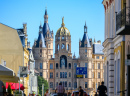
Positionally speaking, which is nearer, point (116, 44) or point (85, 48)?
point (116, 44)

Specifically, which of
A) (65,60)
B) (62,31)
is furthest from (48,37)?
(65,60)

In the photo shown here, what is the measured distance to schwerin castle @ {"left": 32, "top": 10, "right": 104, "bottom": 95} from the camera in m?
179

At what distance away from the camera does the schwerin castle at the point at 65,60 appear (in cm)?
17912

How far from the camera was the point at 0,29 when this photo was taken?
50750 mm

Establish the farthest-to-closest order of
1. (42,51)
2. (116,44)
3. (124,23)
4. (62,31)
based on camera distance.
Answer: (62,31), (42,51), (116,44), (124,23)

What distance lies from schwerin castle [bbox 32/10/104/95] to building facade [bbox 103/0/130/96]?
14252cm

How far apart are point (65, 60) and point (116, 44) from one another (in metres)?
154

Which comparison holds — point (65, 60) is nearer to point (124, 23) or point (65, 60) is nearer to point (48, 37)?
point (48, 37)

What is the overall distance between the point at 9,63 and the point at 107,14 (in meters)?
21.9

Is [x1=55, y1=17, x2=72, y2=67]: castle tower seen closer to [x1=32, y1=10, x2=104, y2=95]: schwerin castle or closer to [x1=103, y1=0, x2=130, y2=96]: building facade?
[x1=32, y1=10, x2=104, y2=95]: schwerin castle

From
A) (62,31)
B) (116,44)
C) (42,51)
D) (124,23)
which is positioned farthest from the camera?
(62,31)

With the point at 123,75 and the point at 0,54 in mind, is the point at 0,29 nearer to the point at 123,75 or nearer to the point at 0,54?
the point at 0,54

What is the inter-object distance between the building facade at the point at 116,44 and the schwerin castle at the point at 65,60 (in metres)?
143

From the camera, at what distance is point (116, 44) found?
1113 inches
